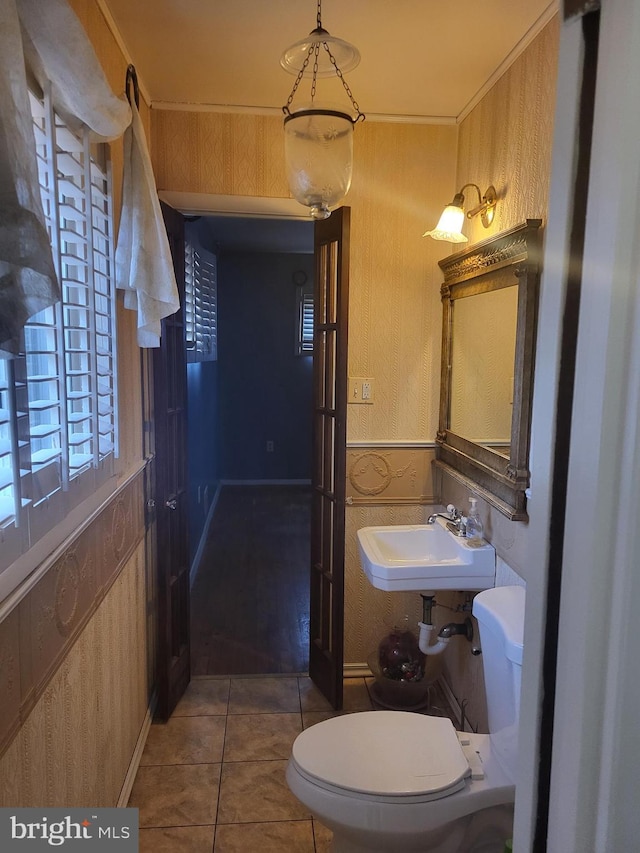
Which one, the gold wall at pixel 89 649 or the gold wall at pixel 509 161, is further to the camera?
the gold wall at pixel 509 161

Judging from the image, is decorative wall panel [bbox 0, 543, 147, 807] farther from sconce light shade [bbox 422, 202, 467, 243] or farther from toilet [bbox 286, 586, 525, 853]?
sconce light shade [bbox 422, 202, 467, 243]

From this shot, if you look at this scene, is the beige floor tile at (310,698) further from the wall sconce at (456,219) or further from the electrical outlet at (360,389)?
the wall sconce at (456,219)

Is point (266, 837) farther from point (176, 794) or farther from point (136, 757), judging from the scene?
point (136, 757)

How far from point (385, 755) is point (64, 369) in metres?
1.29

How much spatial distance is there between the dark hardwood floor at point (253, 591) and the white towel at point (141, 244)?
6.12ft

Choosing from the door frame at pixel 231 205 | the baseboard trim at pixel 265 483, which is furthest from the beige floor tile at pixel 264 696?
the baseboard trim at pixel 265 483

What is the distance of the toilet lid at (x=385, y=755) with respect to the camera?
1.53 m

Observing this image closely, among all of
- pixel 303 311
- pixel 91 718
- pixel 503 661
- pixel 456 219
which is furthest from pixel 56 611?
pixel 303 311

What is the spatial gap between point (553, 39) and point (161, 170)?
1548 millimetres

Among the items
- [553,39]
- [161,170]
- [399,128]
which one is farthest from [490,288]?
[161,170]

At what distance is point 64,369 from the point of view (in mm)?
1321

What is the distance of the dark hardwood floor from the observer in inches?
119

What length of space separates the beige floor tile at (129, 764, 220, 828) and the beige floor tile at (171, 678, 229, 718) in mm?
335

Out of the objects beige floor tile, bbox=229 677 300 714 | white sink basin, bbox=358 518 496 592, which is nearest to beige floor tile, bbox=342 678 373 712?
beige floor tile, bbox=229 677 300 714
